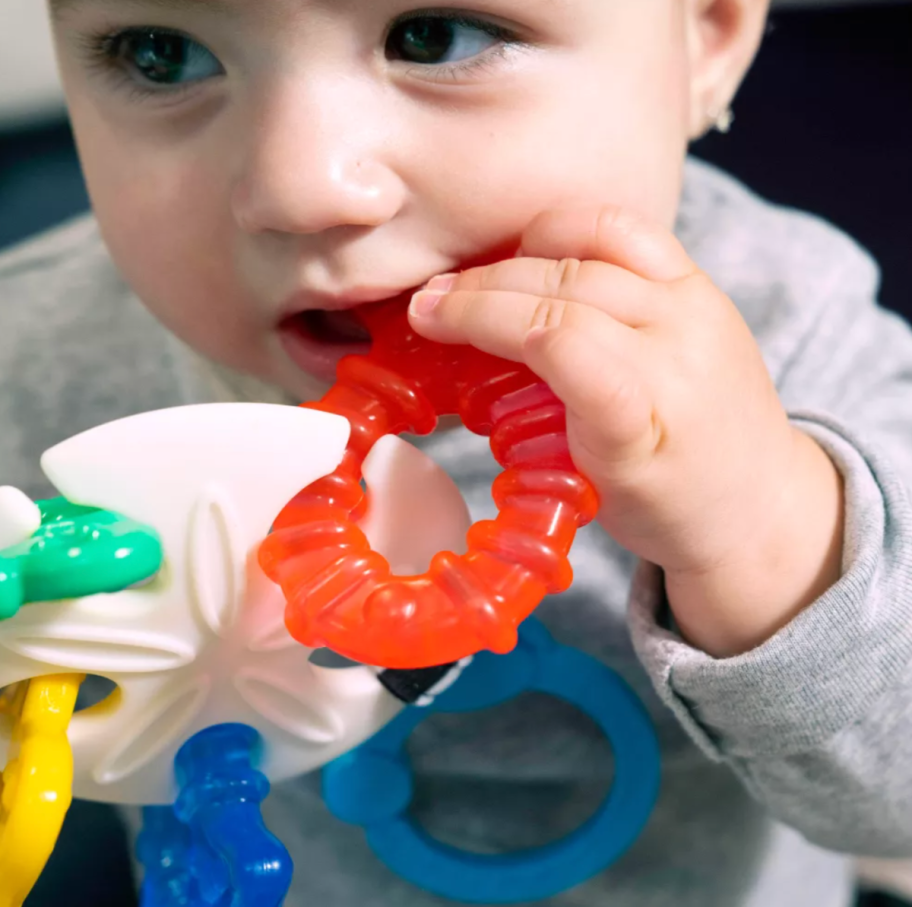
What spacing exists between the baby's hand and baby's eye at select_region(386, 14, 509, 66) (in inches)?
3.1

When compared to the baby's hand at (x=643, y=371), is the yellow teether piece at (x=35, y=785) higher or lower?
lower

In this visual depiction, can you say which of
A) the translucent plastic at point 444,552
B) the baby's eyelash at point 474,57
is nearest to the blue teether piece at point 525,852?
the translucent plastic at point 444,552

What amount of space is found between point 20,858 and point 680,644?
0.95ft

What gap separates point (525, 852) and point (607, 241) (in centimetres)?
35

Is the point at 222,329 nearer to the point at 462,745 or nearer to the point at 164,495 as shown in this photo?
the point at 164,495

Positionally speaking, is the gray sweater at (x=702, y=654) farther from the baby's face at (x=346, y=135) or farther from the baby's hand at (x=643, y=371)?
the baby's face at (x=346, y=135)

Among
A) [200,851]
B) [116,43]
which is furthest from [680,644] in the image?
[116,43]

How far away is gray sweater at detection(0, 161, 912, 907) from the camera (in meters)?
0.48

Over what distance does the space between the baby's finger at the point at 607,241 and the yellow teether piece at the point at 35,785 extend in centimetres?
25

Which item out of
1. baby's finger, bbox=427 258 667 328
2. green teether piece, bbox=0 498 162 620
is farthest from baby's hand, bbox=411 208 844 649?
green teether piece, bbox=0 498 162 620

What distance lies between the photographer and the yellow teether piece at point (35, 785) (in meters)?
0.34

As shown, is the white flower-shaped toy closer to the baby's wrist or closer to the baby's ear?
the baby's wrist

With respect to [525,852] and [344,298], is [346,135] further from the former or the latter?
[525,852]

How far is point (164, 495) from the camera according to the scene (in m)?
0.37
